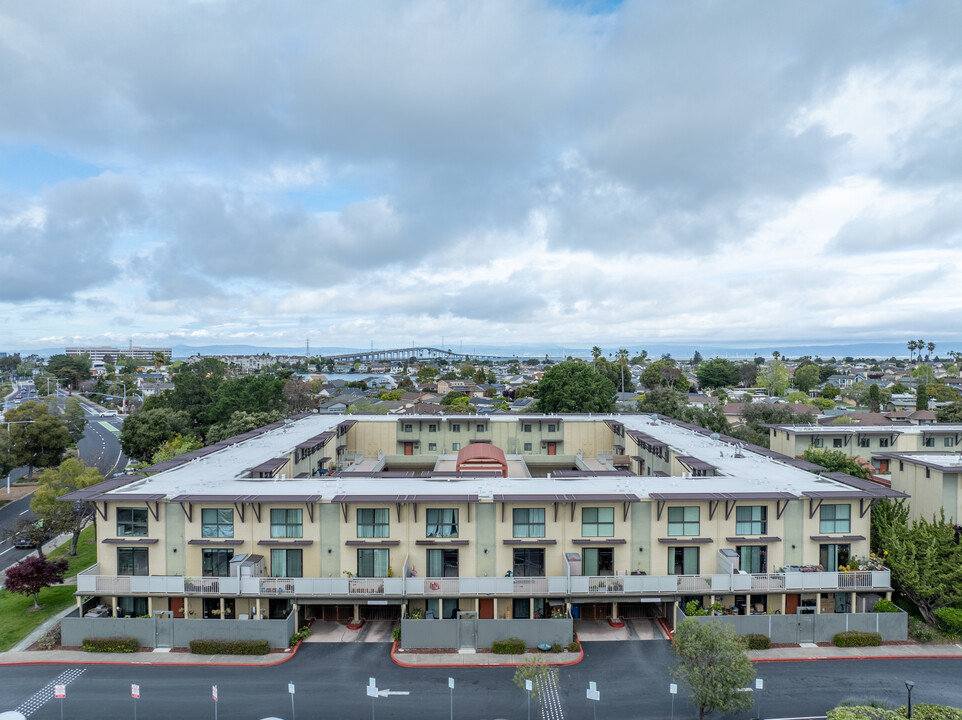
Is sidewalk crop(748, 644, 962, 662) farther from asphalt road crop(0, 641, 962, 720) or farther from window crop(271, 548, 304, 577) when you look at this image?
window crop(271, 548, 304, 577)

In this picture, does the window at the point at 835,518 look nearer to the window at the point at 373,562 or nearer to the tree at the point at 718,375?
the window at the point at 373,562

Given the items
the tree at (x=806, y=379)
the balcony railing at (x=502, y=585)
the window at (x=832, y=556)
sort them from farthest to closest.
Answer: the tree at (x=806, y=379) < the window at (x=832, y=556) < the balcony railing at (x=502, y=585)

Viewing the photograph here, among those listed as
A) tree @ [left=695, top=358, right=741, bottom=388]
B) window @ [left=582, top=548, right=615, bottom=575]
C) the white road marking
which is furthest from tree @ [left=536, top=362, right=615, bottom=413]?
tree @ [left=695, top=358, right=741, bottom=388]

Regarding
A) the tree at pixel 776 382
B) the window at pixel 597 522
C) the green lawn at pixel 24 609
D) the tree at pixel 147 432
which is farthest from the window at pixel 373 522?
the tree at pixel 776 382

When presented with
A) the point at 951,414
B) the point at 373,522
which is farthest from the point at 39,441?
the point at 951,414

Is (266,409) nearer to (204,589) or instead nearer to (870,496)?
(204,589)

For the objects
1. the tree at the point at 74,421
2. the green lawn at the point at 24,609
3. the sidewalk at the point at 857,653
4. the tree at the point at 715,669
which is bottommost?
the green lawn at the point at 24,609

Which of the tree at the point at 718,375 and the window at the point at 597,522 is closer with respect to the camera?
the window at the point at 597,522
